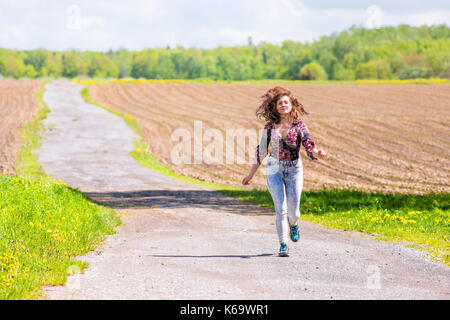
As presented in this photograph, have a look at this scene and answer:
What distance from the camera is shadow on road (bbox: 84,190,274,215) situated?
15.3 m

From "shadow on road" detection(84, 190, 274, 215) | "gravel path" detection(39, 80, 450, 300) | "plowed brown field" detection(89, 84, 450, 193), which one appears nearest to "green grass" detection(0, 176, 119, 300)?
"gravel path" detection(39, 80, 450, 300)

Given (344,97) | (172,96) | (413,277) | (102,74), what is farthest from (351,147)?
(102,74)

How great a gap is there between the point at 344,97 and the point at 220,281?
6139 centimetres

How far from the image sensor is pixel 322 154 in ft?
25.3

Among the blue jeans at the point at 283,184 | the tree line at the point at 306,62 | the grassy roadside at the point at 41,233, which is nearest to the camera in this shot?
the grassy roadside at the point at 41,233

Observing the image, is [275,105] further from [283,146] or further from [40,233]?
[40,233]

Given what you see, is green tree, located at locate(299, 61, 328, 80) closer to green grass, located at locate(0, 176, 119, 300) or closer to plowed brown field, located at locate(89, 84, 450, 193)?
plowed brown field, located at locate(89, 84, 450, 193)

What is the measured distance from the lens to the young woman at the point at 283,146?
7.98 meters

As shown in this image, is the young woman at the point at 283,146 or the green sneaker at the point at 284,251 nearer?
the young woman at the point at 283,146

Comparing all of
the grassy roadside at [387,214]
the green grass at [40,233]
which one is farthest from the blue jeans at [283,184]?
the green grass at [40,233]

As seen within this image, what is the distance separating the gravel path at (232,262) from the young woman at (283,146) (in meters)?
0.79

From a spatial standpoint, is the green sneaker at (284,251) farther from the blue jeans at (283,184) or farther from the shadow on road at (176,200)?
the shadow on road at (176,200)

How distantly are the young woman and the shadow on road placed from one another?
6305mm
